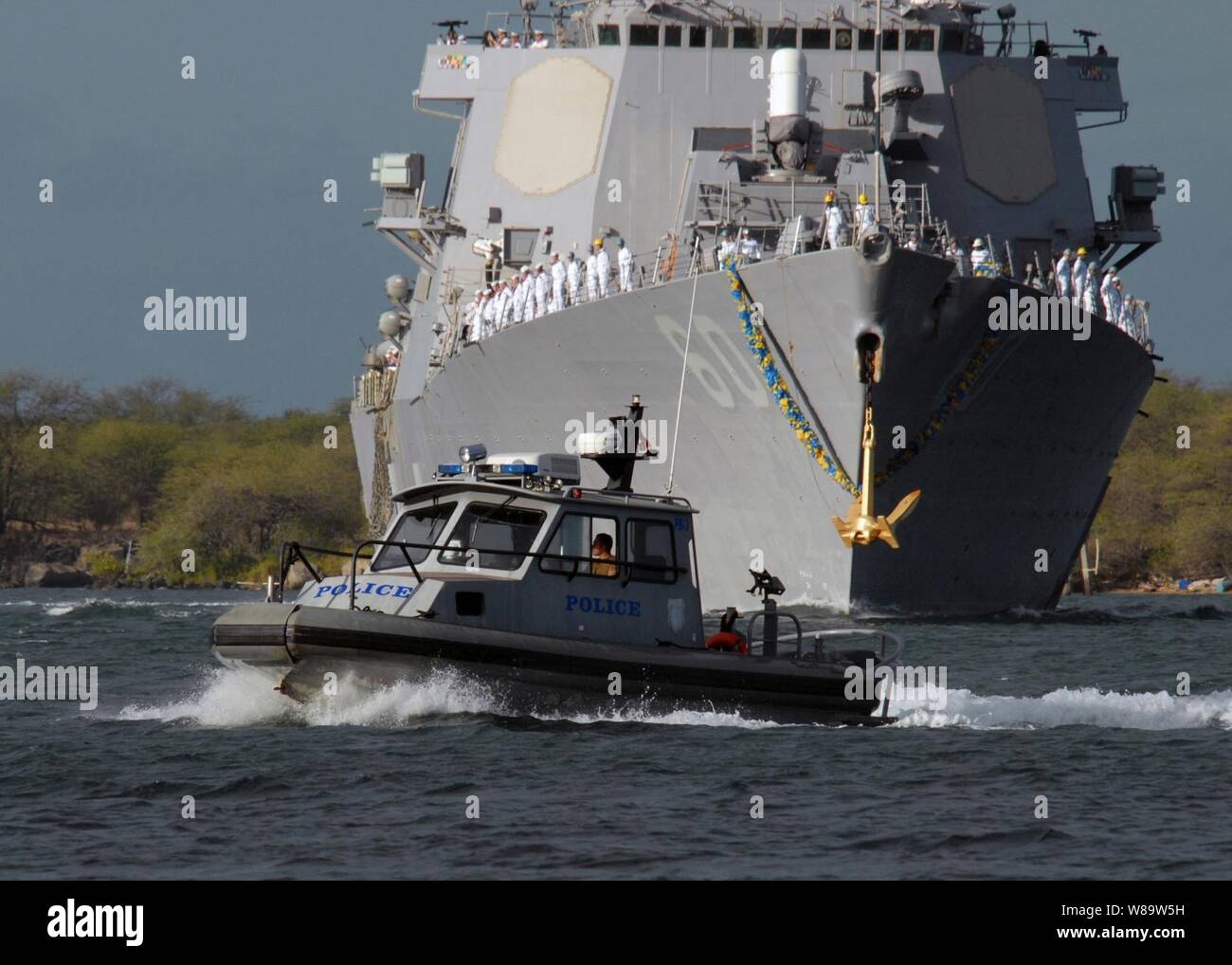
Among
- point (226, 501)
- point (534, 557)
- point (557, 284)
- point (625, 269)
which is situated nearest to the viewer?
point (534, 557)

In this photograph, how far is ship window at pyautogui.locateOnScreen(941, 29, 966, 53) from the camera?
148 ft

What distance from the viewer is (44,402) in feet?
365

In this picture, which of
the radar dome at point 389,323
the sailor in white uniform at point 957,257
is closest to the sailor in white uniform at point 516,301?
the sailor in white uniform at point 957,257

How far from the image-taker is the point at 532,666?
1920 centimetres

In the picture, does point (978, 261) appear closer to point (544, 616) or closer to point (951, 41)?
point (951, 41)

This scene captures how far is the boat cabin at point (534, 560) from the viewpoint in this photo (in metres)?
19.4

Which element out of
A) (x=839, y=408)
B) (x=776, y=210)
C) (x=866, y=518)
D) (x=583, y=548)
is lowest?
(x=583, y=548)

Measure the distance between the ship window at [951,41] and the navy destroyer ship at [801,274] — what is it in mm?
96

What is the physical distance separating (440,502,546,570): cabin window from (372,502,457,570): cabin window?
0.24 metres

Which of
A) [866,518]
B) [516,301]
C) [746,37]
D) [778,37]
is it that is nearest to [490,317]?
[516,301]

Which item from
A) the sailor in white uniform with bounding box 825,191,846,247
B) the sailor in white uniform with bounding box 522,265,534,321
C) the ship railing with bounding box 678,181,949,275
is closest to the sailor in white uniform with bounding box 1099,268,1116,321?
the ship railing with bounding box 678,181,949,275

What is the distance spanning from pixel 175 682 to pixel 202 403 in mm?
115248

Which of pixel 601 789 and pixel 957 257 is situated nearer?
pixel 601 789

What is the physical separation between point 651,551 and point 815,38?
26.9 m
